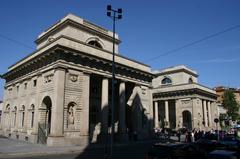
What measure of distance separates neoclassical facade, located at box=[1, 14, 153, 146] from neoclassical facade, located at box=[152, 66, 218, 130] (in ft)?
59.7

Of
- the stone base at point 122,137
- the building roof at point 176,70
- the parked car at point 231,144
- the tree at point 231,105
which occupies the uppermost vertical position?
the building roof at point 176,70

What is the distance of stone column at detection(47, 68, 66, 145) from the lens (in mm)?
23566

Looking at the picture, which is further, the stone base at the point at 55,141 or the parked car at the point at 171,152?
the stone base at the point at 55,141

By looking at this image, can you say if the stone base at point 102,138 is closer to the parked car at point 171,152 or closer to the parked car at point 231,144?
the parked car at point 231,144

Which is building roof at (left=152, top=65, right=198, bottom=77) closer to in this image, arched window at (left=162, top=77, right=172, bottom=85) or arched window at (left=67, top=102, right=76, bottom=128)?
arched window at (left=162, top=77, right=172, bottom=85)

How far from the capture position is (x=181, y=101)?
178ft

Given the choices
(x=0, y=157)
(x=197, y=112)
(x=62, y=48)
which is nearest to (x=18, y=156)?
(x=0, y=157)

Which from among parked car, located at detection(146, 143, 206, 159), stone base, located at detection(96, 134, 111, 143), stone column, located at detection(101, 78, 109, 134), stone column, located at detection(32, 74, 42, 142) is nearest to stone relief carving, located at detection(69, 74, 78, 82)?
stone column, located at detection(32, 74, 42, 142)

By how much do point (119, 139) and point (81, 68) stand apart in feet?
34.9

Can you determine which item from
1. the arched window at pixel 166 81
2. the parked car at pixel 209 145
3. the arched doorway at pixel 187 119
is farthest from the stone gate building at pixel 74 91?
the arched window at pixel 166 81

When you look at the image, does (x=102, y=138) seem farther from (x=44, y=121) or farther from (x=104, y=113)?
(x=44, y=121)

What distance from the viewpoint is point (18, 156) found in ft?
56.2

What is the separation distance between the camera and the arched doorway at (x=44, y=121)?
26222mm

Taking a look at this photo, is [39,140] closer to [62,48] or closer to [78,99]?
[78,99]
